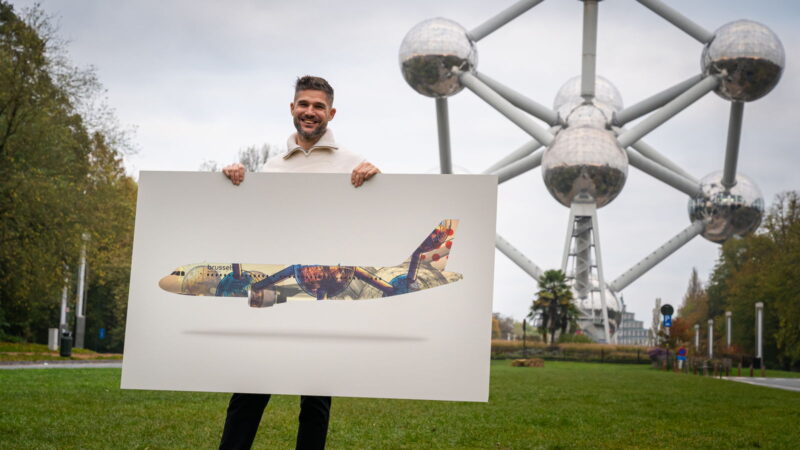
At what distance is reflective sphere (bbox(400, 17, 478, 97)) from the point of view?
4734cm

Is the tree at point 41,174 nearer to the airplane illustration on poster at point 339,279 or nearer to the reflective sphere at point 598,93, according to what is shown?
the airplane illustration on poster at point 339,279

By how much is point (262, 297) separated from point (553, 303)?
54.1m

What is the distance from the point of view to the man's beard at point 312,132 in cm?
446

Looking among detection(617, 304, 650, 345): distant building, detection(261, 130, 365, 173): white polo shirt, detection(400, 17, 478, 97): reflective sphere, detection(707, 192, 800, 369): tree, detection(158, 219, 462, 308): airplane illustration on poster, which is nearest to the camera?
detection(158, 219, 462, 308): airplane illustration on poster

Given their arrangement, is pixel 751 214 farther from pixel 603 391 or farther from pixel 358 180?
pixel 358 180

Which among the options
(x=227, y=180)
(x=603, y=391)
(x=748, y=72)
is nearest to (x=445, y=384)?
(x=227, y=180)

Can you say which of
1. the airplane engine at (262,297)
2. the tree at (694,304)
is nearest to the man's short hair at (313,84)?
the airplane engine at (262,297)

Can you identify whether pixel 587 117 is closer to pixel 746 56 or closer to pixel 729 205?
pixel 746 56

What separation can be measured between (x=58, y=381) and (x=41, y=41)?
14054 mm

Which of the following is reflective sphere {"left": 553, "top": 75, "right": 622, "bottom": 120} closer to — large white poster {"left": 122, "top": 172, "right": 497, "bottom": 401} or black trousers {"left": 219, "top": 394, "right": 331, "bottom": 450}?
large white poster {"left": 122, "top": 172, "right": 497, "bottom": 401}

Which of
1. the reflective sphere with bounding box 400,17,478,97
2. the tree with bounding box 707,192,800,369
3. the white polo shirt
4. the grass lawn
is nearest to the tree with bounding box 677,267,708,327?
the tree with bounding box 707,192,800,369

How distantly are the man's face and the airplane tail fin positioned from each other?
0.81 meters

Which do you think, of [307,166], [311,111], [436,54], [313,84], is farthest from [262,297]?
[436,54]

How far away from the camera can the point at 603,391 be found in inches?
632
